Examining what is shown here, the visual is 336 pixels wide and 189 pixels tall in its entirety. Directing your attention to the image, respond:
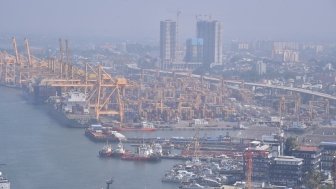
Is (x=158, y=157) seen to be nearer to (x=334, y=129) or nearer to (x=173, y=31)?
(x=334, y=129)

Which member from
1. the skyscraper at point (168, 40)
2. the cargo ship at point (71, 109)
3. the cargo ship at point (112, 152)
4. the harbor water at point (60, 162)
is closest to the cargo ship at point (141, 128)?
the harbor water at point (60, 162)

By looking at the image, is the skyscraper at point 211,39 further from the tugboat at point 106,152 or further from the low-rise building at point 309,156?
the low-rise building at point 309,156

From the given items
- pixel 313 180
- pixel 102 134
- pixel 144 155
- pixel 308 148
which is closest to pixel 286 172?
pixel 308 148

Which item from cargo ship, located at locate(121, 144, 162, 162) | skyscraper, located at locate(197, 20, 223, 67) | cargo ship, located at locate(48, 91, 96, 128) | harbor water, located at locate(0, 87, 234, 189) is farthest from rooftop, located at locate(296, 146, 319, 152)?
skyscraper, located at locate(197, 20, 223, 67)

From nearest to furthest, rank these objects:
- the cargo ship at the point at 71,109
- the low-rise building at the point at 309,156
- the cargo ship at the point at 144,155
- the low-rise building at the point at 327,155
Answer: the low-rise building at the point at 309,156
the low-rise building at the point at 327,155
the cargo ship at the point at 144,155
the cargo ship at the point at 71,109

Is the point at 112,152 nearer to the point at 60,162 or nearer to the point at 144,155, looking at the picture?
the point at 144,155

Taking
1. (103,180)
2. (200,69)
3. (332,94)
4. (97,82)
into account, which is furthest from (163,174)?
(200,69)
